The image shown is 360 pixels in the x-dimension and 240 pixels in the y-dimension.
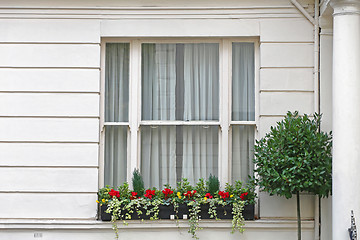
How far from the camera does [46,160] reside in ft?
27.3

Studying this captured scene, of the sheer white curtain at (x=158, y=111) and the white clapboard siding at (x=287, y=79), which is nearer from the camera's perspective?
the white clapboard siding at (x=287, y=79)

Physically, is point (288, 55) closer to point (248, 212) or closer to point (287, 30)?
point (287, 30)

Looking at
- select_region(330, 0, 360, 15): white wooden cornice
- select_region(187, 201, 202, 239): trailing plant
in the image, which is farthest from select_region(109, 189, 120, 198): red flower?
select_region(330, 0, 360, 15): white wooden cornice

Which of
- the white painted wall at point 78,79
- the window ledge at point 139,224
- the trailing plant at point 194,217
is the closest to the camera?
the trailing plant at point 194,217

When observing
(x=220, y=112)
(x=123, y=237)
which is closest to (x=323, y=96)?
(x=220, y=112)

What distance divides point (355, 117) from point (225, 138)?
2038 millimetres

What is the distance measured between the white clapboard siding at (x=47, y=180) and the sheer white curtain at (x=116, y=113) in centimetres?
38

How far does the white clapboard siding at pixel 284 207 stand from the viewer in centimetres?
823

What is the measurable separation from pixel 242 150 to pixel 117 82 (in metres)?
2.11

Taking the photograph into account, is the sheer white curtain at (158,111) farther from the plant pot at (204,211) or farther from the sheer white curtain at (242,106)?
the sheer white curtain at (242,106)

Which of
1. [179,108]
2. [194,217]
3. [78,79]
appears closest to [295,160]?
[194,217]

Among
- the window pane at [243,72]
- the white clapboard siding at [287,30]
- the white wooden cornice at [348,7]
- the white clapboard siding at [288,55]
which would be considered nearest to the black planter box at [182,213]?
the window pane at [243,72]

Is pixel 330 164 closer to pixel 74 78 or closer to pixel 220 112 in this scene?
pixel 220 112

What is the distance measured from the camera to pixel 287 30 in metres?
8.41
